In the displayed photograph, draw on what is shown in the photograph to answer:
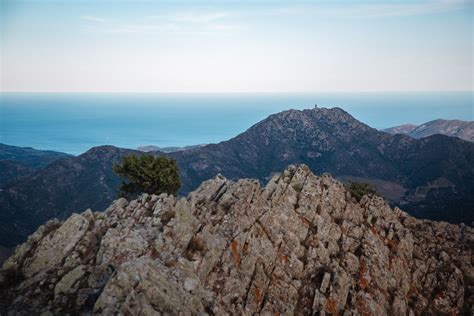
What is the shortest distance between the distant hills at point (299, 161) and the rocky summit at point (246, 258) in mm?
66302

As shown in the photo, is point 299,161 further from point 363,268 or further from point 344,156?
point 363,268


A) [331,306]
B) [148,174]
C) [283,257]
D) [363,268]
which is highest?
[148,174]

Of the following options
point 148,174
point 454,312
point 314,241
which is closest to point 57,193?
point 148,174

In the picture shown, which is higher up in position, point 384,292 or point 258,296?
point 258,296

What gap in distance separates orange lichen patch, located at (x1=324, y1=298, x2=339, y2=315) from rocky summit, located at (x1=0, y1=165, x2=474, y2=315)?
0.26ft

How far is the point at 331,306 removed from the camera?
22812 millimetres

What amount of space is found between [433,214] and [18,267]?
323 feet

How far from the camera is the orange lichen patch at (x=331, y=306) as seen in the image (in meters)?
22.6

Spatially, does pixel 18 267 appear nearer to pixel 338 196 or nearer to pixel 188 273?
pixel 188 273

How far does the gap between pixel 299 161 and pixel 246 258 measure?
132657 millimetres

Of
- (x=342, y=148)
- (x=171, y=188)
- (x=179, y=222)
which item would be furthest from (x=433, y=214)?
(x=179, y=222)

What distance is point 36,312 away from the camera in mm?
16562

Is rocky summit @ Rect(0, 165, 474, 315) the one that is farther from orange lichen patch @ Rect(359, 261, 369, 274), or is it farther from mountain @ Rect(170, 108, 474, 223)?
mountain @ Rect(170, 108, 474, 223)

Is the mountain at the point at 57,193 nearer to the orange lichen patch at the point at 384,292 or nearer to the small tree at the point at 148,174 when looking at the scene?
the small tree at the point at 148,174
